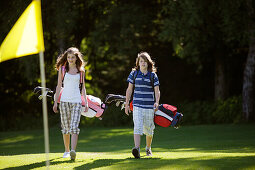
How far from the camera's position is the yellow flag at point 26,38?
6.50 metres

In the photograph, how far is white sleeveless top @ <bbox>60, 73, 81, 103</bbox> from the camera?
8.23 m

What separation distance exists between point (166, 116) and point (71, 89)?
194cm

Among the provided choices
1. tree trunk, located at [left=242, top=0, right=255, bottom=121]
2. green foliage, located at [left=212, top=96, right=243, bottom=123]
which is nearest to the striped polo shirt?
tree trunk, located at [left=242, top=0, right=255, bottom=121]

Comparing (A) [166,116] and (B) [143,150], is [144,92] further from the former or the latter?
(B) [143,150]

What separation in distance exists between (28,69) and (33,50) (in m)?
12.2

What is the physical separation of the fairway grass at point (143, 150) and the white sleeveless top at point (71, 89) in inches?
42.7

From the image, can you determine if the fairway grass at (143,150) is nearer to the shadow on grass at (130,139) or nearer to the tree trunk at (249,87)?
the shadow on grass at (130,139)

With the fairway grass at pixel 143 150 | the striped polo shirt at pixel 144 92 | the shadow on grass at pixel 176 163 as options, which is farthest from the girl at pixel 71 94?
the striped polo shirt at pixel 144 92

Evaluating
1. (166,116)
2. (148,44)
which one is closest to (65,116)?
(166,116)

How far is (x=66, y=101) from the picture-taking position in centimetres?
823

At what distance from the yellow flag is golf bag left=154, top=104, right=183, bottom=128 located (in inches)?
123

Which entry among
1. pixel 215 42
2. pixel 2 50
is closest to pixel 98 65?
pixel 215 42

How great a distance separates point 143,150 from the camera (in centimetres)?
1132

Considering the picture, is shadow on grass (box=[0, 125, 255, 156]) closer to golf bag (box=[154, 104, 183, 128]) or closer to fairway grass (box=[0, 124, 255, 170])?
fairway grass (box=[0, 124, 255, 170])
